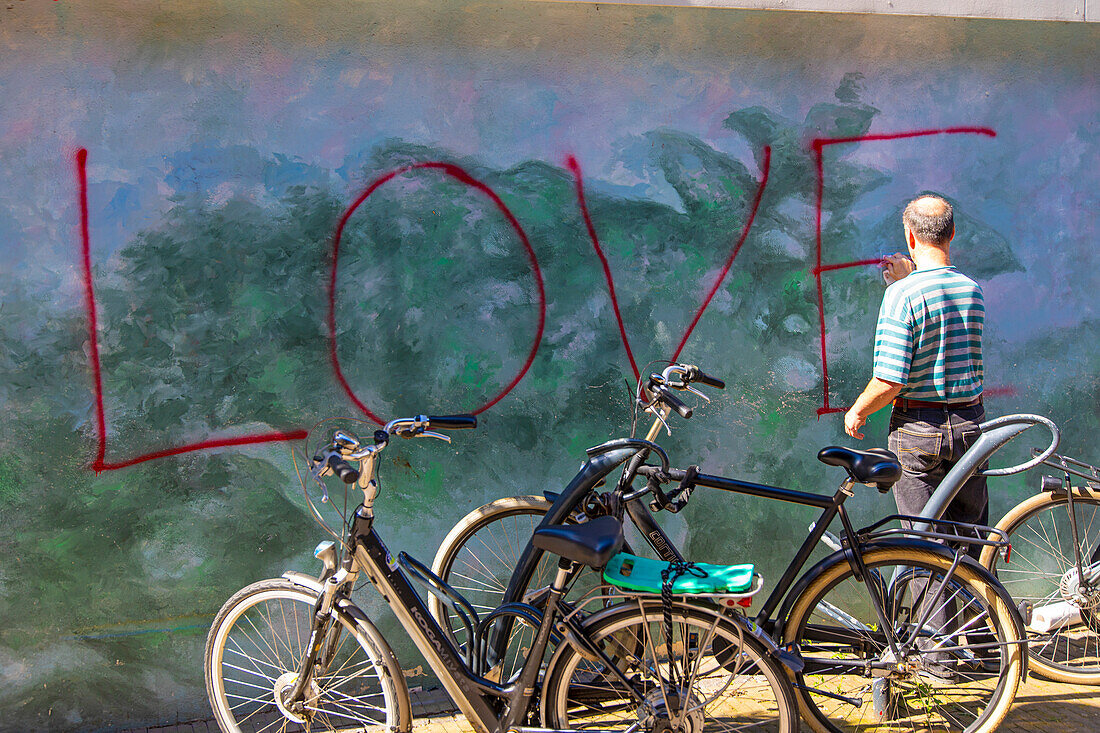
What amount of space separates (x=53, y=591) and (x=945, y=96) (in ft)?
16.3

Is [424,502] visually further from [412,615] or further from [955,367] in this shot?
[955,367]

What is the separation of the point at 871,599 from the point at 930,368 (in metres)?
1.09

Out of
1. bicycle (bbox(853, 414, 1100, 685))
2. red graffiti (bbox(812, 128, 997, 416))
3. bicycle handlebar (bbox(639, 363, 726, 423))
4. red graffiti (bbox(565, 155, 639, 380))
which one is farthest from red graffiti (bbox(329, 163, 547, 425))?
bicycle (bbox(853, 414, 1100, 685))

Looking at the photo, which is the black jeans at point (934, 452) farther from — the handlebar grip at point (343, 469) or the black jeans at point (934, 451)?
the handlebar grip at point (343, 469)

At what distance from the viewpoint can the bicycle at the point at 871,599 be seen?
10.2 ft

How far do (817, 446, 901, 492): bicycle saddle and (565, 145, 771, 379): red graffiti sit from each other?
4.17 ft

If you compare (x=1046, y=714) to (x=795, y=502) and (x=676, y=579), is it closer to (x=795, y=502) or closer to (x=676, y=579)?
(x=795, y=502)

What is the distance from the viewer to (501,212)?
404cm

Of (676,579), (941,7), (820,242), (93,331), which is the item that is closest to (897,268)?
(820,242)

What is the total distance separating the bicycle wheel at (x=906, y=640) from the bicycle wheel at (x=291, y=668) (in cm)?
149

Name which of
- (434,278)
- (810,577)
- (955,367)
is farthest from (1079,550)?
(434,278)

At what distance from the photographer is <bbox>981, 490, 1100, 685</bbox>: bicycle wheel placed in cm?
397

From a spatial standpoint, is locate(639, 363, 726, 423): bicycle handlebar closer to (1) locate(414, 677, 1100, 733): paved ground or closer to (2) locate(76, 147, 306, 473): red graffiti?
(1) locate(414, 677, 1100, 733): paved ground

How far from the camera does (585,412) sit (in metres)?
4.16
